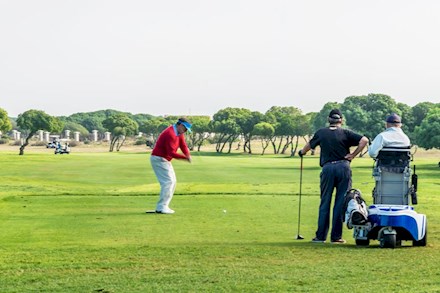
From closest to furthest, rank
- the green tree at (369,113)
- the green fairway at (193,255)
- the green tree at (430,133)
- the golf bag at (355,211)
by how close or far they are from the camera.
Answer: the green fairway at (193,255) → the golf bag at (355,211) → the green tree at (430,133) → the green tree at (369,113)

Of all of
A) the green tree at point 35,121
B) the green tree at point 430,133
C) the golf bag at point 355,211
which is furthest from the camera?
the green tree at point 35,121

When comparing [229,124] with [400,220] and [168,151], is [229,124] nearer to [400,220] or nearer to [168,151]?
[168,151]

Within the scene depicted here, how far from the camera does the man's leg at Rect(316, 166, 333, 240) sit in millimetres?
13672

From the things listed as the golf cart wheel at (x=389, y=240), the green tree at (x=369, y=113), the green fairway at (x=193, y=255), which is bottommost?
the green fairway at (x=193, y=255)

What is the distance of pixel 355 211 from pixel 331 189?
1219mm

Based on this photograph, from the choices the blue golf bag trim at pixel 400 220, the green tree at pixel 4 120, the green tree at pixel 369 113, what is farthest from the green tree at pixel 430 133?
the blue golf bag trim at pixel 400 220

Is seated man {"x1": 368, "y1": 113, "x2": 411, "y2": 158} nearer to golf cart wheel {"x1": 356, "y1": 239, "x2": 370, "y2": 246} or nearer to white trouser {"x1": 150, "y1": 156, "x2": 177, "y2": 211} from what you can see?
golf cart wheel {"x1": 356, "y1": 239, "x2": 370, "y2": 246}

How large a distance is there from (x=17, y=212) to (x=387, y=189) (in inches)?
372

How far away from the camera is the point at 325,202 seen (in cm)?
1394

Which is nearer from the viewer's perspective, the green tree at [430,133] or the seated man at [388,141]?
the seated man at [388,141]

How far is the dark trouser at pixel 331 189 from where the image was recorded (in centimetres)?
1359

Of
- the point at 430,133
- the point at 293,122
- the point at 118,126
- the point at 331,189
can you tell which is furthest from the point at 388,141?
the point at 118,126

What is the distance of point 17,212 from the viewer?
1883 cm

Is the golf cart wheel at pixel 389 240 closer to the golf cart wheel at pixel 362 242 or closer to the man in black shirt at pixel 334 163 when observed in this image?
the golf cart wheel at pixel 362 242
